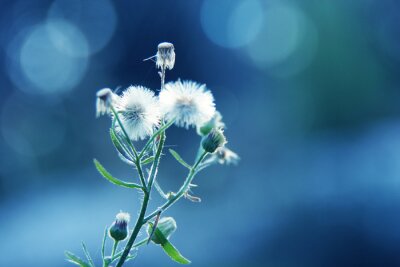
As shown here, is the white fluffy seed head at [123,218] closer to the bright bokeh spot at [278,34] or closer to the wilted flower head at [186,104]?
the wilted flower head at [186,104]

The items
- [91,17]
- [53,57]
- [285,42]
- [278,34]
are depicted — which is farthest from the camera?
[278,34]

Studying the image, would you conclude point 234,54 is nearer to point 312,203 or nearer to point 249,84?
point 249,84

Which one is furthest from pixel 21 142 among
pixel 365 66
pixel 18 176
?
pixel 365 66

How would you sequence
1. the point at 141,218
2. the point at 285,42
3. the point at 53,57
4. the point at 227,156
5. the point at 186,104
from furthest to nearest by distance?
the point at 285,42 → the point at 53,57 → the point at 227,156 → the point at 186,104 → the point at 141,218

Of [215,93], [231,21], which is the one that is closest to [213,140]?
[215,93]

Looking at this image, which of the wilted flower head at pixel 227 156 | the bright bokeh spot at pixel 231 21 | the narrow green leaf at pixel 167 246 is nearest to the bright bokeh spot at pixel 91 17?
the bright bokeh spot at pixel 231 21

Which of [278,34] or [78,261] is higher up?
[278,34]

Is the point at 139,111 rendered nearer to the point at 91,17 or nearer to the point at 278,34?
the point at 91,17
